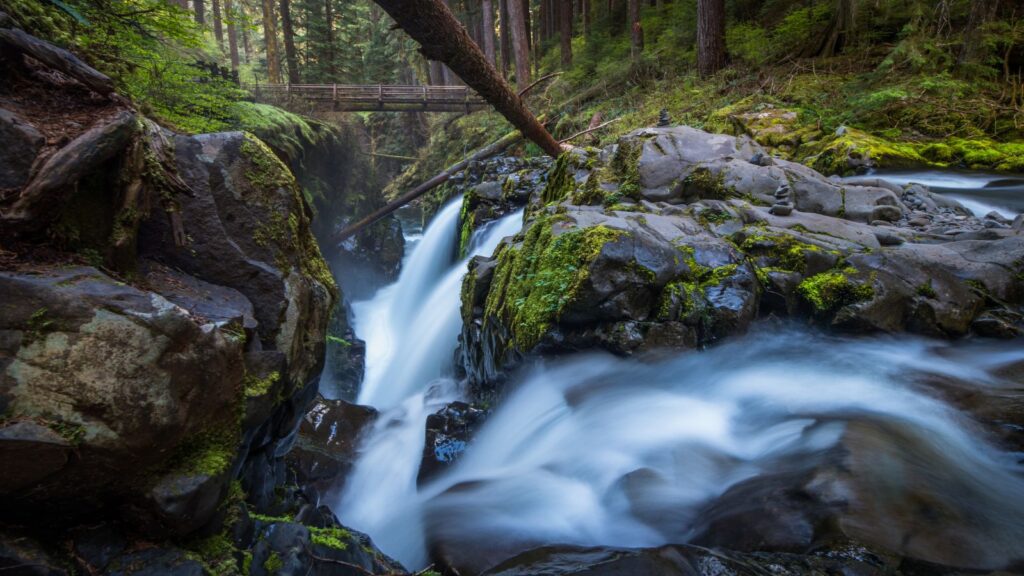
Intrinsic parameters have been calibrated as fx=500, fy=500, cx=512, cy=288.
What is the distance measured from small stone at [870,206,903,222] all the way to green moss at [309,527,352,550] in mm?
6417

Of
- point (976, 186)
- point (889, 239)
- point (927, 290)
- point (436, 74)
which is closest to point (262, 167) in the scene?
point (927, 290)

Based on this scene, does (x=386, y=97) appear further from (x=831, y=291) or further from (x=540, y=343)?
(x=831, y=291)

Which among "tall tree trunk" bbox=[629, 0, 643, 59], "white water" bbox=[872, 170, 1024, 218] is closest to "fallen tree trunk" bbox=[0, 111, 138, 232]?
"white water" bbox=[872, 170, 1024, 218]

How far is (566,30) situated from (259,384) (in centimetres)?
1986

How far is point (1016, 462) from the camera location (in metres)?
2.98

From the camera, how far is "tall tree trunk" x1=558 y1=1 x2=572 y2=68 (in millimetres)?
18484

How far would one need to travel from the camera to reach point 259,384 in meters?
2.75

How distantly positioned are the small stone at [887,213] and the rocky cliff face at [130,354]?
6.31 metres

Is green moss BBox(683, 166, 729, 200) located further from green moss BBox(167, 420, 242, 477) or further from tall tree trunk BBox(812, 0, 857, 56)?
tall tree trunk BBox(812, 0, 857, 56)

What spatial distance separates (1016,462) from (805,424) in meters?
1.09

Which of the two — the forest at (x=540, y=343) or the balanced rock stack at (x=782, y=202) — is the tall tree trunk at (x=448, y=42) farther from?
the balanced rock stack at (x=782, y=202)

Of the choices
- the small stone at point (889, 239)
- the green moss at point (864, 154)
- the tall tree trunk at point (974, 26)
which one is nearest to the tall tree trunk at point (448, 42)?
the small stone at point (889, 239)

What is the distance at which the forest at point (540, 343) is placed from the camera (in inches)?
79.0

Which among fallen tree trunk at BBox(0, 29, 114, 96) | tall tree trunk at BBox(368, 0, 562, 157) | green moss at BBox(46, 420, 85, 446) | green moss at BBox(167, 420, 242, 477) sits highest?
tall tree trunk at BBox(368, 0, 562, 157)
